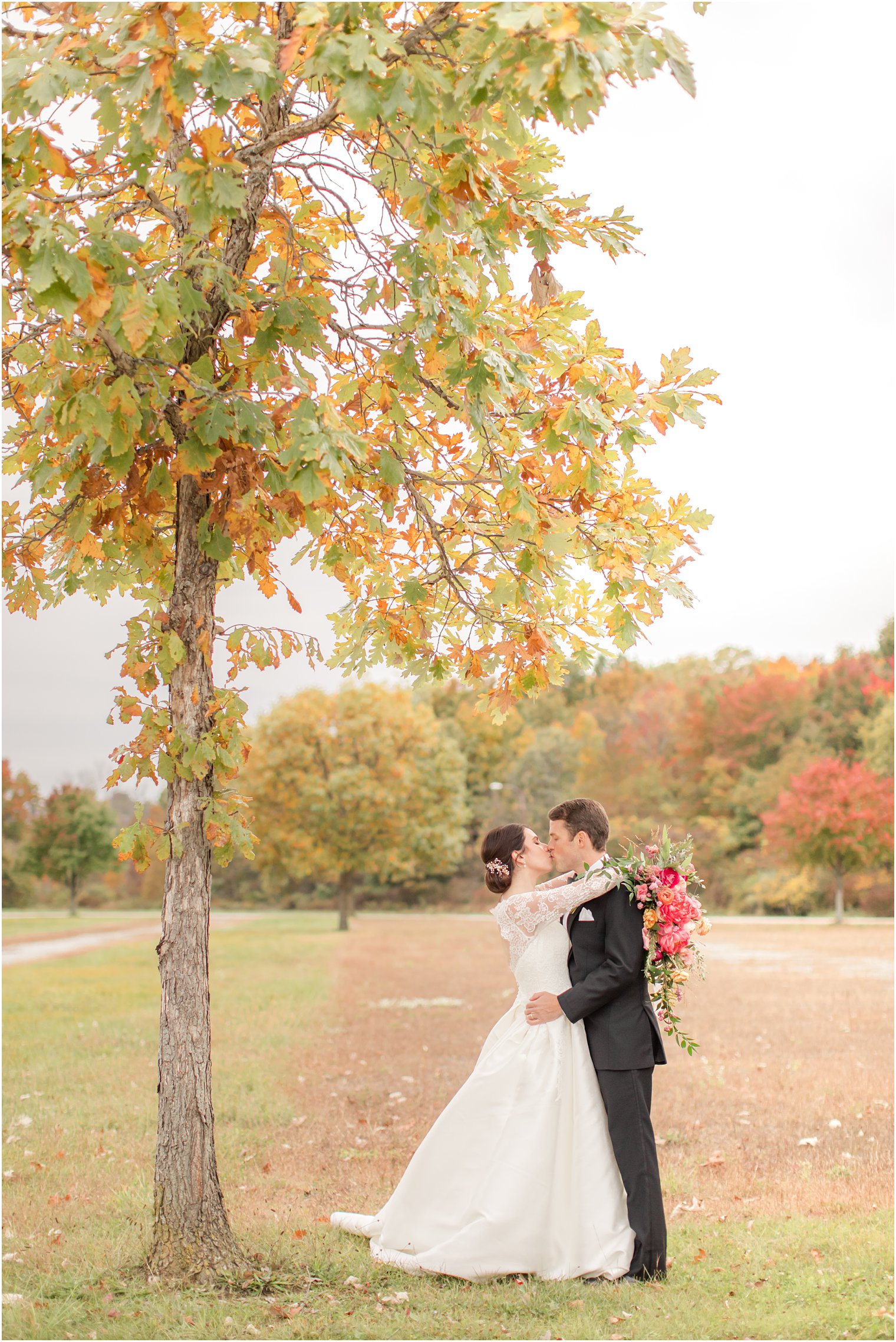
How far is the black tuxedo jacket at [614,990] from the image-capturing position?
197 inches

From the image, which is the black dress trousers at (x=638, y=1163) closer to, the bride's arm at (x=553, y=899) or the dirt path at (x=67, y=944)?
the bride's arm at (x=553, y=899)

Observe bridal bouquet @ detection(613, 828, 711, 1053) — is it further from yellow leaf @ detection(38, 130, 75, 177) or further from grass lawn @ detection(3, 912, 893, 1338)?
yellow leaf @ detection(38, 130, 75, 177)

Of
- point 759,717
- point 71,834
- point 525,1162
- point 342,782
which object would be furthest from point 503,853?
point 71,834

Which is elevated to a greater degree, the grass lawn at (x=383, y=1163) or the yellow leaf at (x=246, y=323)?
the yellow leaf at (x=246, y=323)

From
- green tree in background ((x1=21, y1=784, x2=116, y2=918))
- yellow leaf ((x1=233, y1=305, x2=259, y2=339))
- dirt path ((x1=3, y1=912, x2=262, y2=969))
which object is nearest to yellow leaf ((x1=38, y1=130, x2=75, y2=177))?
yellow leaf ((x1=233, y1=305, x2=259, y2=339))

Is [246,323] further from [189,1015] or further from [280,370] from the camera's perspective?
[189,1015]

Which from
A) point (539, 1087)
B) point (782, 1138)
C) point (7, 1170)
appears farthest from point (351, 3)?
point (782, 1138)

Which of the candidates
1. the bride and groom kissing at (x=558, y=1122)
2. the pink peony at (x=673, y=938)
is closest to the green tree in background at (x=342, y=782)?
the bride and groom kissing at (x=558, y=1122)

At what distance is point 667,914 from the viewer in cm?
501

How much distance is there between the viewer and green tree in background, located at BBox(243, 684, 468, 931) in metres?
28.7

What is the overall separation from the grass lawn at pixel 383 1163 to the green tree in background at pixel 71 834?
2919 cm

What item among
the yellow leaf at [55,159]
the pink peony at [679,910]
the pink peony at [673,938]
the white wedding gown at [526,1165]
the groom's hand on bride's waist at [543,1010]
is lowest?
the white wedding gown at [526,1165]

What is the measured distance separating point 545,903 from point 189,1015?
71.5 inches

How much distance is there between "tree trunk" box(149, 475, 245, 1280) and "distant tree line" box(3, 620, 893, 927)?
66.3ft
